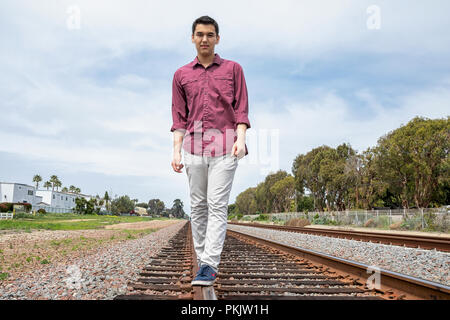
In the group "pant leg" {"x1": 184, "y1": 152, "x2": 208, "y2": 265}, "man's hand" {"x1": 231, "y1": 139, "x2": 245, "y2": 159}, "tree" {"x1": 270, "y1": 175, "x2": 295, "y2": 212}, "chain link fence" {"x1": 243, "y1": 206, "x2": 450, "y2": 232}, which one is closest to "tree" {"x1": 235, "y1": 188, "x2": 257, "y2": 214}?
"tree" {"x1": 270, "y1": 175, "x2": 295, "y2": 212}

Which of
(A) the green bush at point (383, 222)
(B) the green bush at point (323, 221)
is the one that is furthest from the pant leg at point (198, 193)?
(B) the green bush at point (323, 221)

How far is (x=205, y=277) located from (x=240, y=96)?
147cm

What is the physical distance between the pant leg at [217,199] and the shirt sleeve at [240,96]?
0.33 meters

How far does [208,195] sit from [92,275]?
2.28 m

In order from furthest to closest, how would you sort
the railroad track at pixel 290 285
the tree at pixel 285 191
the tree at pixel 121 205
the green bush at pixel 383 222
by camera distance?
the tree at pixel 121 205, the tree at pixel 285 191, the green bush at pixel 383 222, the railroad track at pixel 290 285

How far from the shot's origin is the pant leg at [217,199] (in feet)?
8.96

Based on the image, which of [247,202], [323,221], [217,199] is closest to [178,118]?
[217,199]

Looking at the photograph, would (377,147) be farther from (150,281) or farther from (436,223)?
(150,281)

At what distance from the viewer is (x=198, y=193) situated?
292 centimetres

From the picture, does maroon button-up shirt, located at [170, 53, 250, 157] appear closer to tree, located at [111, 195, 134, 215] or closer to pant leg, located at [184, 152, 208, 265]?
pant leg, located at [184, 152, 208, 265]

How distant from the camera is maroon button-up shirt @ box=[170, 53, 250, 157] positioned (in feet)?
9.09

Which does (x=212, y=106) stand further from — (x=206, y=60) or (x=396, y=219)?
(x=396, y=219)

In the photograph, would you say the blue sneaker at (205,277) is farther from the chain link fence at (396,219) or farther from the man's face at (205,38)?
the chain link fence at (396,219)
